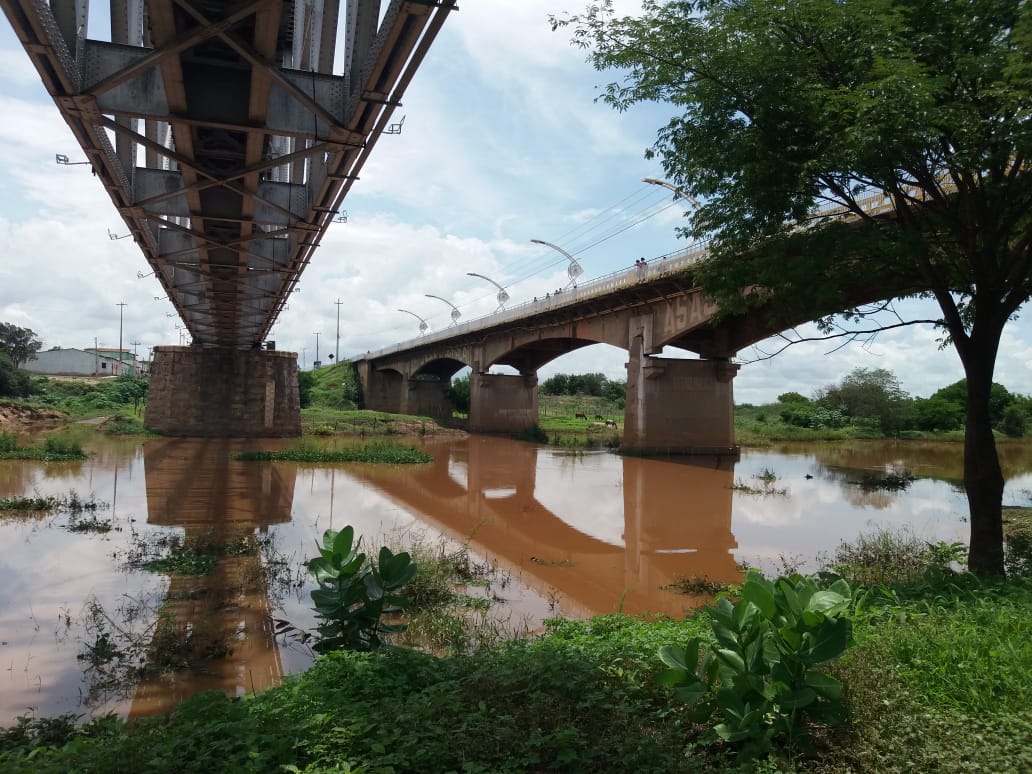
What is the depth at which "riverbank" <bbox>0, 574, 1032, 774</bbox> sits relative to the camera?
11.2 ft

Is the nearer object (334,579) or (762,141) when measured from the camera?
(334,579)

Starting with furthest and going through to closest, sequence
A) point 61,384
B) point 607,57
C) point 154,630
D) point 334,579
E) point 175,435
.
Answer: point 61,384
point 175,435
point 607,57
point 154,630
point 334,579

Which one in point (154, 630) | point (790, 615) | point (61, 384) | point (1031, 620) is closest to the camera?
point (790, 615)

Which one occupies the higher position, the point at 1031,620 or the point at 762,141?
the point at 762,141

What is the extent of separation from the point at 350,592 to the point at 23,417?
40298 millimetres

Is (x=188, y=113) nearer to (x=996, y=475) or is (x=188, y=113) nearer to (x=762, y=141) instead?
(x=762, y=141)

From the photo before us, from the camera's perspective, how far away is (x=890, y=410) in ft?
168

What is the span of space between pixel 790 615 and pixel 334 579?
10.9 feet

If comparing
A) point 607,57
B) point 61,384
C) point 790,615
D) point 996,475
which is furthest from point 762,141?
point 61,384

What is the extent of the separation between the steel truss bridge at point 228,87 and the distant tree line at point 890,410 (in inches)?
1966

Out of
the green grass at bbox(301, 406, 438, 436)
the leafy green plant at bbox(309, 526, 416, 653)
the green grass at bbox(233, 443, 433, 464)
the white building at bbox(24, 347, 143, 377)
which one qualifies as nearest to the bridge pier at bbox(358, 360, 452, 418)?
the green grass at bbox(301, 406, 438, 436)

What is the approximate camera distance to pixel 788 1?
770 cm

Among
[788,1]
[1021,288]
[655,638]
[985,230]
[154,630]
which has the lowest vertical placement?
[154,630]

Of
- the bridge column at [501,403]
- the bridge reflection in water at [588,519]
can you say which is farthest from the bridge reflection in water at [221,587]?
the bridge column at [501,403]
